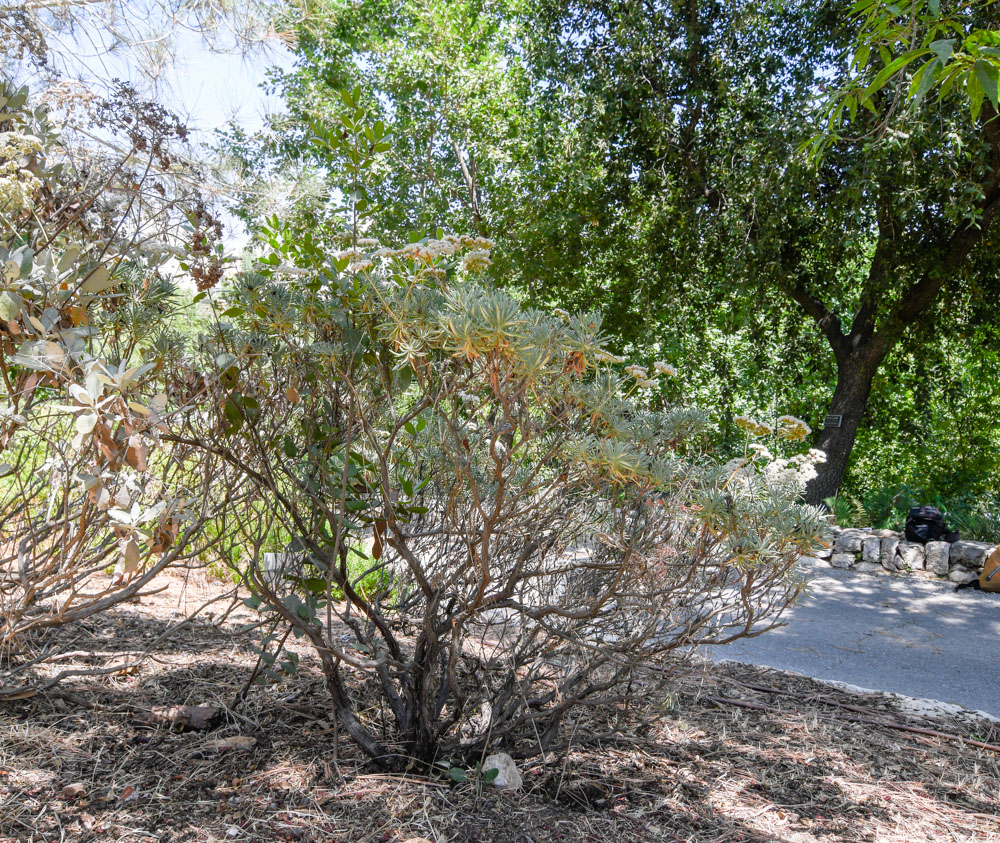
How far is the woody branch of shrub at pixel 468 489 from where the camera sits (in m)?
1.68

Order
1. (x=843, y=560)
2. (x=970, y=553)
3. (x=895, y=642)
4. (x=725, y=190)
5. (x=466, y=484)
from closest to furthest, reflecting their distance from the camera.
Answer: (x=466, y=484), (x=895, y=642), (x=970, y=553), (x=843, y=560), (x=725, y=190)

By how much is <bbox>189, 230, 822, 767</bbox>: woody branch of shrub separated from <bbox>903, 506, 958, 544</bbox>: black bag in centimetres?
623

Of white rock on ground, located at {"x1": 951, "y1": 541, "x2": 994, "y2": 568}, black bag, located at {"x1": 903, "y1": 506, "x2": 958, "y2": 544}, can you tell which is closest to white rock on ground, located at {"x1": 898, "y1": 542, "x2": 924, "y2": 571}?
black bag, located at {"x1": 903, "y1": 506, "x2": 958, "y2": 544}

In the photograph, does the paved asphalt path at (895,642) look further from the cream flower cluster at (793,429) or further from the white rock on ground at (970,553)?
the cream flower cluster at (793,429)

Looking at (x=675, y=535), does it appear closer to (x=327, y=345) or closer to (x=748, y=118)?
(x=327, y=345)

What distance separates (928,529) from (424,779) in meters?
7.09

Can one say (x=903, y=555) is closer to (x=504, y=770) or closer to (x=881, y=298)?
(x=881, y=298)

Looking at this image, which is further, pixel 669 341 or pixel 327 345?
pixel 669 341

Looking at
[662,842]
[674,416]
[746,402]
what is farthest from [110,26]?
[746,402]

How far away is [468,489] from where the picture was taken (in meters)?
2.12

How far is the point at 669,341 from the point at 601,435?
25.6 feet

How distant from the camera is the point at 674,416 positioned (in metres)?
2.11

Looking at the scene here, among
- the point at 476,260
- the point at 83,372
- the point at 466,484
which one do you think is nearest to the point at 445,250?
the point at 476,260

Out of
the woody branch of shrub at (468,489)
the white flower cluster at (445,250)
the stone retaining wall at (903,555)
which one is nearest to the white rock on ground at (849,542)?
the stone retaining wall at (903,555)
